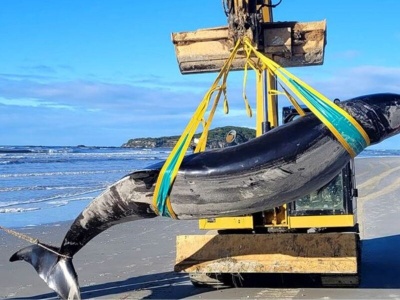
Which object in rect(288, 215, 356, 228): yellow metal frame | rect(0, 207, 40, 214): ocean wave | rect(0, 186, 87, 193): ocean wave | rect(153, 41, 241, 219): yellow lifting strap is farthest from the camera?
rect(0, 186, 87, 193): ocean wave

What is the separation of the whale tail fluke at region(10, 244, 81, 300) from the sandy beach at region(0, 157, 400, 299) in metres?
1.95

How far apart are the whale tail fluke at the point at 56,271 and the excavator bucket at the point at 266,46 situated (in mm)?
2445

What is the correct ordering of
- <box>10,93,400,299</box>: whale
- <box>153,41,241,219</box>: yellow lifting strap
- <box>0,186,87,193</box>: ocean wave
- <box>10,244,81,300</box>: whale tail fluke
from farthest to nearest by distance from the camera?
<box>0,186,87,193</box>: ocean wave, <box>10,244,81,300</box>: whale tail fluke, <box>153,41,241,219</box>: yellow lifting strap, <box>10,93,400,299</box>: whale

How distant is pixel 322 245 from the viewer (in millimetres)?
8492

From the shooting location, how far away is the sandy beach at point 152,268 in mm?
8898

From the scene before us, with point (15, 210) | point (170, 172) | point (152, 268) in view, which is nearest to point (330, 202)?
point (152, 268)

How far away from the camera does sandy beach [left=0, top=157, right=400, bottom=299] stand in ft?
29.2

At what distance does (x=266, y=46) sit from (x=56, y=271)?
3063 millimetres

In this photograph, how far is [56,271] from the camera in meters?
6.95

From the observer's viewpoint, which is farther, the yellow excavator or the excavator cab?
the excavator cab

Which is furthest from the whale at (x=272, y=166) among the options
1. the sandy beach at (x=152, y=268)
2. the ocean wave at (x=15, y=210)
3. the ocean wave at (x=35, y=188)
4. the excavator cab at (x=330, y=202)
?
the ocean wave at (x=35, y=188)

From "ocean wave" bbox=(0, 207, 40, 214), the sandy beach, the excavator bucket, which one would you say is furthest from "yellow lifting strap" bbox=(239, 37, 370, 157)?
"ocean wave" bbox=(0, 207, 40, 214)

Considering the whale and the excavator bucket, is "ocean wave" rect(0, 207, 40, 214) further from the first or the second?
the whale

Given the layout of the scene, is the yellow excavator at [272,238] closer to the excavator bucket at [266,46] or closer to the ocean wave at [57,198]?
the excavator bucket at [266,46]
